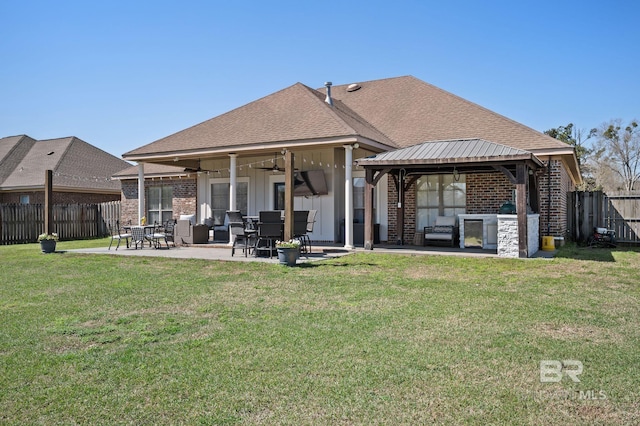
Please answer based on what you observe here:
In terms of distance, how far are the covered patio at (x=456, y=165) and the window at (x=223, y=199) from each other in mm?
4930

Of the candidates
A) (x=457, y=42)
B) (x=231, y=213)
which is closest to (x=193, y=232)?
(x=231, y=213)

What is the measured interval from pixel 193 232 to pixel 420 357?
36.6 ft

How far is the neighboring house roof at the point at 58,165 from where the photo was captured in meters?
23.0

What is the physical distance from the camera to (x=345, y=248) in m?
12.0

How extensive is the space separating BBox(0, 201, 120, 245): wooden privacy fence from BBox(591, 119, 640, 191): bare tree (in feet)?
129

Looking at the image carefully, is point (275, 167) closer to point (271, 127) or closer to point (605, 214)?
point (271, 127)

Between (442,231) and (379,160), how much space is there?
9.72 ft

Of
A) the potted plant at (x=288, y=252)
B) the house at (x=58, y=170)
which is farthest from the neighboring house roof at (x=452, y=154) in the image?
the house at (x=58, y=170)

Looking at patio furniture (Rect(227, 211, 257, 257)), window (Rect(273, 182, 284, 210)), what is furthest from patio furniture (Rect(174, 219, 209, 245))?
patio furniture (Rect(227, 211, 257, 257))

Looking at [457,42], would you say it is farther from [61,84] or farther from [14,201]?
[14,201]

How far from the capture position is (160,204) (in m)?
18.7

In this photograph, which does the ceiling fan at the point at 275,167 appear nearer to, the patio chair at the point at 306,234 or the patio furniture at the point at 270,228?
the patio chair at the point at 306,234

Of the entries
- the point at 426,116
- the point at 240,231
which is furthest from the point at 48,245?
the point at 426,116

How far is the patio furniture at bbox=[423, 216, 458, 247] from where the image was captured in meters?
12.8
